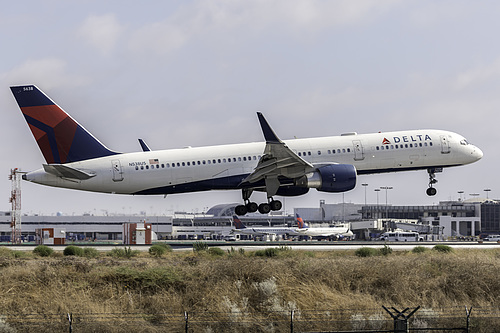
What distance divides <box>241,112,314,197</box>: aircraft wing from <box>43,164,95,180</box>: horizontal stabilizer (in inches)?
523

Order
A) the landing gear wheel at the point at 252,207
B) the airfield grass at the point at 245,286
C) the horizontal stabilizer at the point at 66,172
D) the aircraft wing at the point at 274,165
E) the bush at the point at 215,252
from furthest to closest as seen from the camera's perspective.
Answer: the landing gear wheel at the point at 252,207 < the horizontal stabilizer at the point at 66,172 < the aircraft wing at the point at 274,165 < the bush at the point at 215,252 < the airfield grass at the point at 245,286

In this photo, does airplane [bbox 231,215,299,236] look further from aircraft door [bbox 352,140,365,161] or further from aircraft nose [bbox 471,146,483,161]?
aircraft door [bbox 352,140,365,161]

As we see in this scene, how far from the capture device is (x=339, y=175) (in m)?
55.6

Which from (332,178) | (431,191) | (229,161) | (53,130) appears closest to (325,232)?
(431,191)

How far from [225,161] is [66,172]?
13.1 meters

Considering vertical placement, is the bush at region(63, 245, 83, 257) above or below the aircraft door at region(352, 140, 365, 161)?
below

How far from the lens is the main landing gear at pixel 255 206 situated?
190 ft

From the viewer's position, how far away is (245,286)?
1334 inches

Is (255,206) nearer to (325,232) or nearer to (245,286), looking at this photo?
(245,286)

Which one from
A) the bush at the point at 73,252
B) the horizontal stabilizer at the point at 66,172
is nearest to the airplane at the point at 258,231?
the horizontal stabilizer at the point at 66,172

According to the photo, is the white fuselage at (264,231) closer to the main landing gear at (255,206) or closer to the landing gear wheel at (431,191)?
the landing gear wheel at (431,191)

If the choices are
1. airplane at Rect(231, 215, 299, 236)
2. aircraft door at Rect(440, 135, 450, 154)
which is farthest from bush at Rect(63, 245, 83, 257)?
airplane at Rect(231, 215, 299, 236)

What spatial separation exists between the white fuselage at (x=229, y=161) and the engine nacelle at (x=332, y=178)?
1511 millimetres

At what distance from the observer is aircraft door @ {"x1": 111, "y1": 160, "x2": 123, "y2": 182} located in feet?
180
